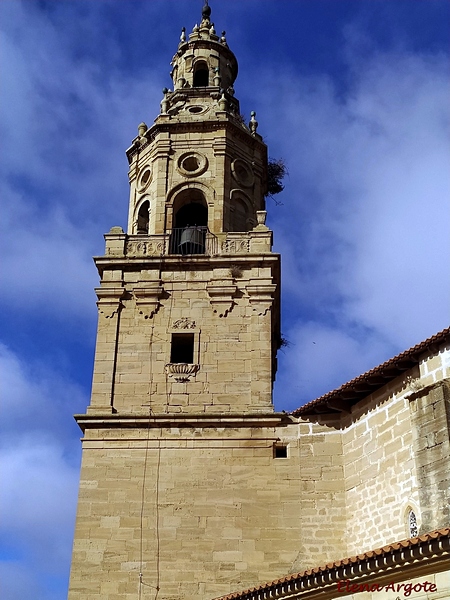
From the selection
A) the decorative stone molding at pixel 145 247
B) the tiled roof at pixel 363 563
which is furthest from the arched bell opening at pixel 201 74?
the tiled roof at pixel 363 563

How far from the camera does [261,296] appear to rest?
65.1ft

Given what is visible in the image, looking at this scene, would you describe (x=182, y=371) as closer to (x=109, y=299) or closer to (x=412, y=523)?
(x=109, y=299)

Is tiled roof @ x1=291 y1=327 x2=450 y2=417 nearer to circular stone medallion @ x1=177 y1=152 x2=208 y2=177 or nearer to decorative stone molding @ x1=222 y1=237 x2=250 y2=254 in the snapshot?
decorative stone molding @ x1=222 y1=237 x2=250 y2=254

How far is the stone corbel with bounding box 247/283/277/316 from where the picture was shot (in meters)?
19.7

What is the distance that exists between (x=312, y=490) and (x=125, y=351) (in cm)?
519

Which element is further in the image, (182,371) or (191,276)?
(191,276)

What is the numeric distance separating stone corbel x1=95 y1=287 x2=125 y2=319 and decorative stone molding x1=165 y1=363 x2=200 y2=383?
1.98 metres

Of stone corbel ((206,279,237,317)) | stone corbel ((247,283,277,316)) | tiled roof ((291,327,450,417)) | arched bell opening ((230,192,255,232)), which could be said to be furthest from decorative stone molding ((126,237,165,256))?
tiled roof ((291,327,450,417))

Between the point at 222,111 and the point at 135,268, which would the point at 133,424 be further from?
the point at 222,111

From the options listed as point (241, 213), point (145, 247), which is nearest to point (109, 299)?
point (145, 247)

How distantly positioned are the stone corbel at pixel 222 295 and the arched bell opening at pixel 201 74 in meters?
8.11

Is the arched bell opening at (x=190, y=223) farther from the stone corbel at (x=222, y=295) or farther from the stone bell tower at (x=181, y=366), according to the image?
the stone corbel at (x=222, y=295)

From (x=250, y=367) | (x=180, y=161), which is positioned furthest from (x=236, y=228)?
(x=250, y=367)

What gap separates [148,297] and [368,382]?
583cm
